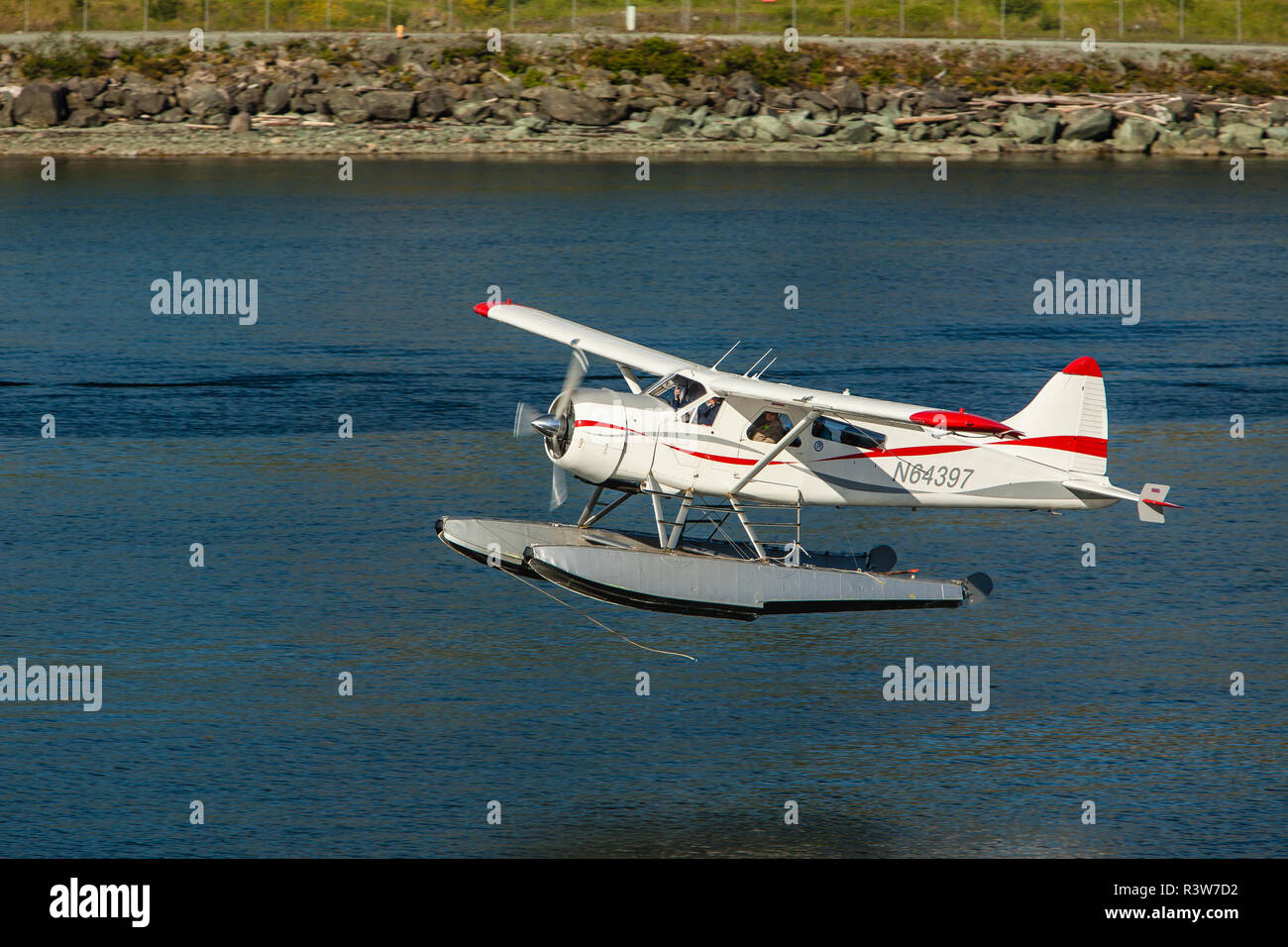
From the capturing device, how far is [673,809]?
16312 mm

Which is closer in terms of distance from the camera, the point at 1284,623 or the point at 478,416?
the point at 1284,623

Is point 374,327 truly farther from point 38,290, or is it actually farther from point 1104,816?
point 1104,816

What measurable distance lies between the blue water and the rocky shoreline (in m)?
22.2

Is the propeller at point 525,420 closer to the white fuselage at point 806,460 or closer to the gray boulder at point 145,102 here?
the white fuselage at point 806,460

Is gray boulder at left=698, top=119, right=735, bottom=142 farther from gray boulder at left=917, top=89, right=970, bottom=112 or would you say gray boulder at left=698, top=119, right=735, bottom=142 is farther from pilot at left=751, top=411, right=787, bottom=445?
pilot at left=751, top=411, right=787, bottom=445

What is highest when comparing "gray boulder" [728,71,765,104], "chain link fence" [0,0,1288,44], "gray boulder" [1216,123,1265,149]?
"chain link fence" [0,0,1288,44]

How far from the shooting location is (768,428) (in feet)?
61.8

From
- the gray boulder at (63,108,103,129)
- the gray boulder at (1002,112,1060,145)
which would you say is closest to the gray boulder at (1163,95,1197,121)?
the gray boulder at (1002,112,1060,145)

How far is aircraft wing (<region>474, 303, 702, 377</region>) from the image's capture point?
66.1 feet

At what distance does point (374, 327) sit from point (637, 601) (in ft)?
70.2

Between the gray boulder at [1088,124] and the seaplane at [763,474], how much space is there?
53952mm

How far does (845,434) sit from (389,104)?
52.2 m

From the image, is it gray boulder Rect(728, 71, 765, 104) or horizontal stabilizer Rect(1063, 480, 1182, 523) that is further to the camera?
gray boulder Rect(728, 71, 765, 104)
